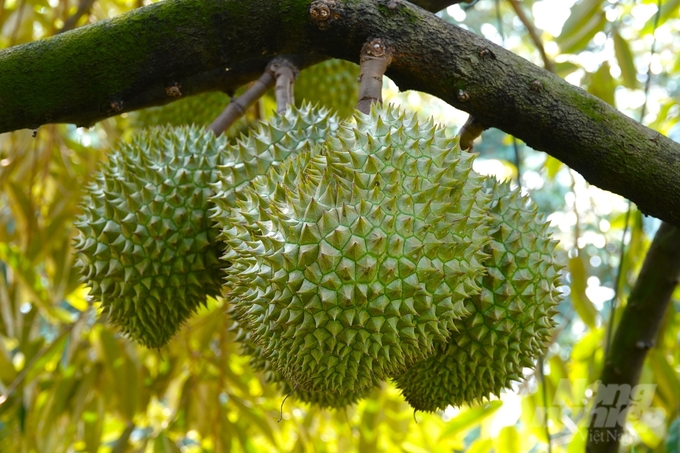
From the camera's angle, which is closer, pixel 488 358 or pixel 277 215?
pixel 277 215

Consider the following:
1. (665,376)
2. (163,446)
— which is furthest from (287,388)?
(665,376)

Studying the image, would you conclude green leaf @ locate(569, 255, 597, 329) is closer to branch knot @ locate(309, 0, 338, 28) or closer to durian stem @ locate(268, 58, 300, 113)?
durian stem @ locate(268, 58, 300, 113)

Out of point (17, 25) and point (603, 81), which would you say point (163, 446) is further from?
point (603, 81)

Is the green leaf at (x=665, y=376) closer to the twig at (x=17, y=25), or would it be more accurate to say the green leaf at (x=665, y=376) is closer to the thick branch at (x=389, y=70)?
the thick branch at (x=389, y=70)

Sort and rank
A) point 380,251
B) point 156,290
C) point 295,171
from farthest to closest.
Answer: point 156,290, point 295,171, point 380,251

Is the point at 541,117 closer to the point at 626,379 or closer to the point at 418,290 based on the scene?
the point at 418,290

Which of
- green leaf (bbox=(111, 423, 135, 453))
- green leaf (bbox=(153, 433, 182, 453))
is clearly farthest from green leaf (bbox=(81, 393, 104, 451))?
green leaf (bbox=(153, 433, 182, 453))

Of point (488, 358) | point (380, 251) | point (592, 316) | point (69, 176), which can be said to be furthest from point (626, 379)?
point (69, 176)
